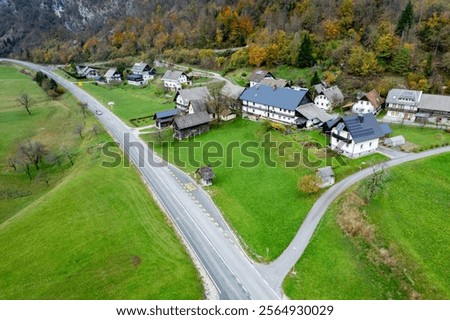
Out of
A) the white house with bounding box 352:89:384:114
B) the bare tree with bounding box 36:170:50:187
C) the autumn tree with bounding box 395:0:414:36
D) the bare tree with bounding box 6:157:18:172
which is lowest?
the bare tree with bounding box 36:170:50:187

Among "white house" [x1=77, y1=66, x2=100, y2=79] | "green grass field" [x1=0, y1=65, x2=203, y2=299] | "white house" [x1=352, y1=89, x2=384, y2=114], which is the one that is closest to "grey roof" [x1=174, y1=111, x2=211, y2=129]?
"green grass field" [x1=0, y1=65, x2=203, y2=299]

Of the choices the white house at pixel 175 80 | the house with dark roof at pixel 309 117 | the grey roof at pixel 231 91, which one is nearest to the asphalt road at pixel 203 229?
the grey roof at pixel 231 91

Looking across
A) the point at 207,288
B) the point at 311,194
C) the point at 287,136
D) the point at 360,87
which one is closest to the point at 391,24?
the point at 360,87

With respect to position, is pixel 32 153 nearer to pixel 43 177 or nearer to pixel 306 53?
pixel 43 177

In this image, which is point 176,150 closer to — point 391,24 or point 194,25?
point 391,24

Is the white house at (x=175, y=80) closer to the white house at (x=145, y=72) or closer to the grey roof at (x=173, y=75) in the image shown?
the grey roof at (x=173, y=75)

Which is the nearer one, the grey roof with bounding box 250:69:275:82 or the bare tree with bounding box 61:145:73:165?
the bare tree with bounding box 61:145:73:165

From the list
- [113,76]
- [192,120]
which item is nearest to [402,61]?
[192,120]

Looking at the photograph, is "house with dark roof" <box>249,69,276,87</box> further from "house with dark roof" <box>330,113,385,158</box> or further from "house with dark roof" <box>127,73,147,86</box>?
"house with dark roof" <box>127,73,147,86</box>
